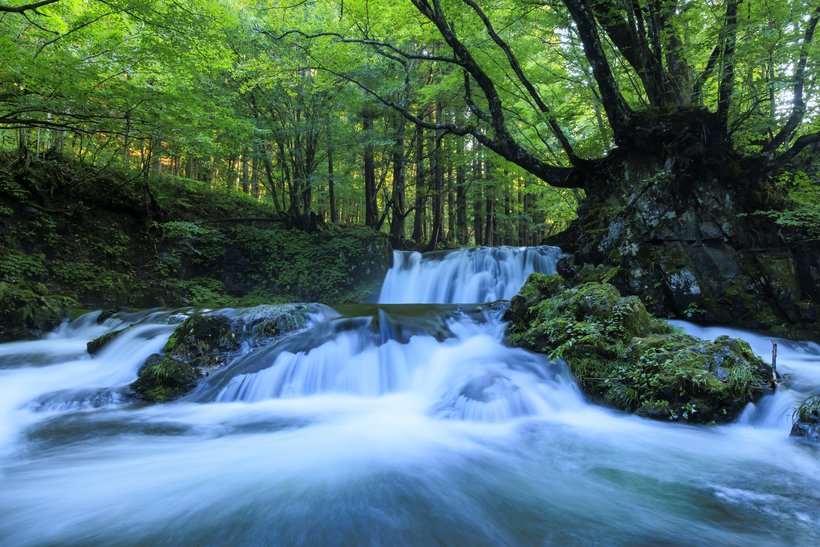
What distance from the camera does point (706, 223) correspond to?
26.4 ft

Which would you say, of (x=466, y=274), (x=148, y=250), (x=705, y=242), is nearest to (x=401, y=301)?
(x=466, y=274)

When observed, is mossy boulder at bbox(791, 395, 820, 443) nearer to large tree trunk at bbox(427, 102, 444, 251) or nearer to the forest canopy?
the forest canopy

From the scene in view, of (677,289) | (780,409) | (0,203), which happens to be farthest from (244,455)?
(0,203)

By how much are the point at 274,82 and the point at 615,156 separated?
8.89 m

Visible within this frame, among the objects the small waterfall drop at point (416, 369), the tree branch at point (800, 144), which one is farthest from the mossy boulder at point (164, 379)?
the tree branch at point (800, 144)

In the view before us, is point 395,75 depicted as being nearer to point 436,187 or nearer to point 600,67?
point 436,187

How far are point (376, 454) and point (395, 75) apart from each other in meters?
11.4

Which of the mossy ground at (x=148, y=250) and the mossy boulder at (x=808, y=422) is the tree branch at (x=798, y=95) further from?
the mossy ground at (x=148, y=250)

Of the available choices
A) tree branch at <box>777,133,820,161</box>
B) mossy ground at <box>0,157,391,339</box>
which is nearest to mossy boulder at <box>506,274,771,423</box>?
tree branch at <box>777,133,820,161</box>

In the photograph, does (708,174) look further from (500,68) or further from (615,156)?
(500,68)

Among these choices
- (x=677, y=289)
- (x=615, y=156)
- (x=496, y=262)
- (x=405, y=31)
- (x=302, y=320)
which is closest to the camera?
(x=302, y=320)

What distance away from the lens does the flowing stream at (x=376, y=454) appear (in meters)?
2.61

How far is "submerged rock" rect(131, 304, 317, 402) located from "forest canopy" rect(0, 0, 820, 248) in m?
4.00

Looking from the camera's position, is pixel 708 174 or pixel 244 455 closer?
pixel 244 455
